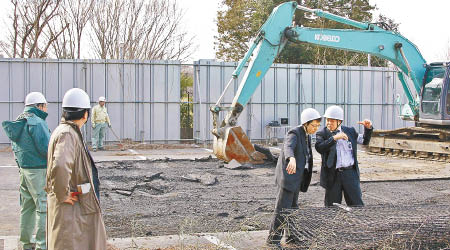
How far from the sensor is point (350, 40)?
15477mm

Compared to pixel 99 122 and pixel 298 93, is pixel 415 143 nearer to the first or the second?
pixel 298 93

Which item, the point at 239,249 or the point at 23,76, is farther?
the point at 23,76

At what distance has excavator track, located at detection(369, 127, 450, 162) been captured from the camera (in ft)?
51.4

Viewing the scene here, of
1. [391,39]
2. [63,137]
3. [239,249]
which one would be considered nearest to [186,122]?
[391,39]

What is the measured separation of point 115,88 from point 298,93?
→ 741cm

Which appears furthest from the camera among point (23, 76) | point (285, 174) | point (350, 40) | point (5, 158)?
→ point (23, 76)

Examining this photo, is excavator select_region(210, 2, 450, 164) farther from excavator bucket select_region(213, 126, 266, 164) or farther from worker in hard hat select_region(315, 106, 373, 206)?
worker in hard hat select_region(315, 106, 373, 206)

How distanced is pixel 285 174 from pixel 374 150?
1238 cm

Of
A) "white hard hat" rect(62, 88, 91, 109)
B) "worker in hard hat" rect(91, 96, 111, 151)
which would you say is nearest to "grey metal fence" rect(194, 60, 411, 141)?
"worker in hard hat" rect(91, 96, 111, 151)

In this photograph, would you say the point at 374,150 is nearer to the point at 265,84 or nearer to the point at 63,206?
the point at 265,84

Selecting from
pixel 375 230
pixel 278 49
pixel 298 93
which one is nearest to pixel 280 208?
pixel 375 230

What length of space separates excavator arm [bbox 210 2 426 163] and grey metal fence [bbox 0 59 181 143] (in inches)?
257

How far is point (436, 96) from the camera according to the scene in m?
15.9

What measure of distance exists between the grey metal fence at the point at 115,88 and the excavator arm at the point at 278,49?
6.53 metres
